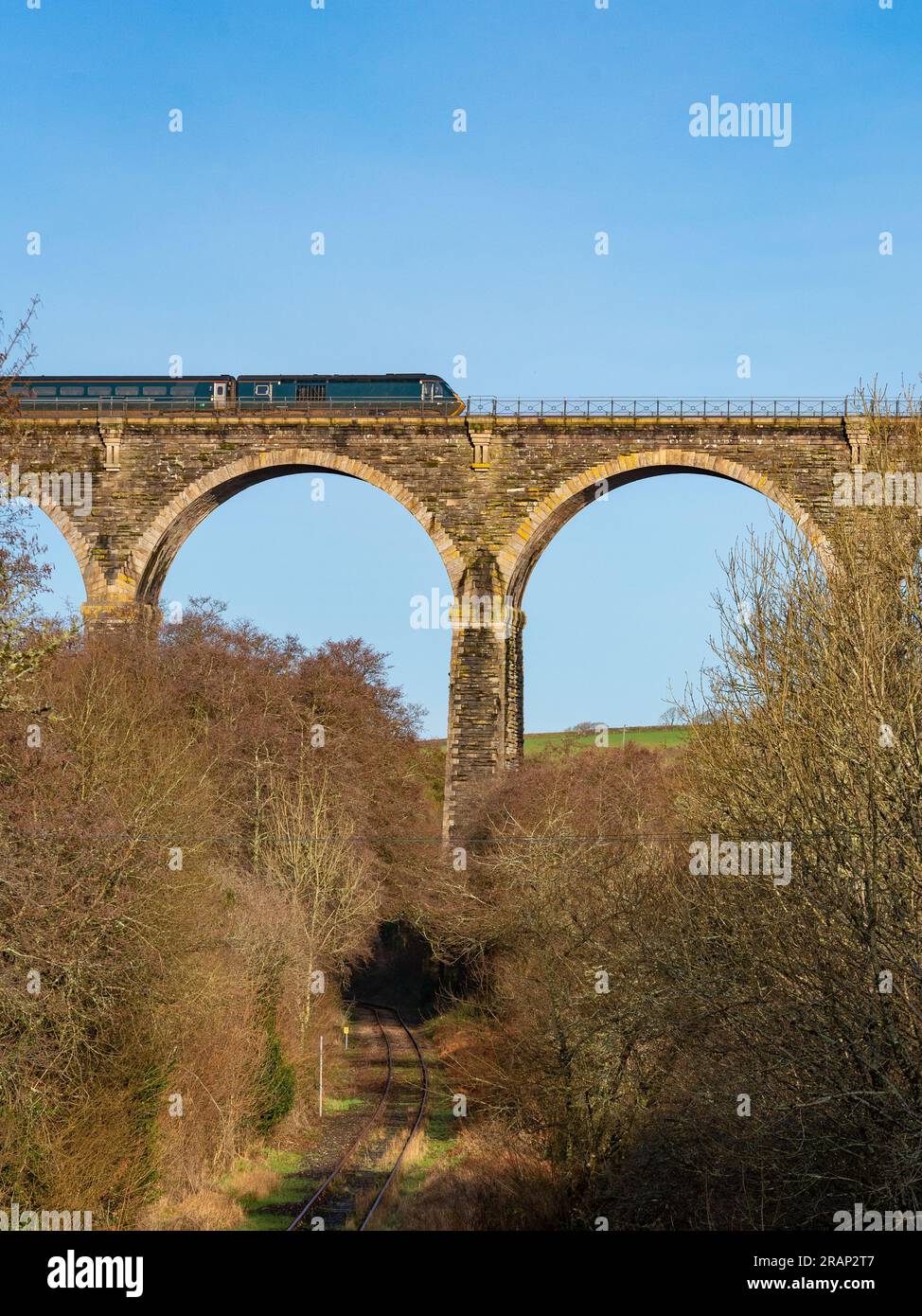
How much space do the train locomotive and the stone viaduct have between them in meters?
1.44

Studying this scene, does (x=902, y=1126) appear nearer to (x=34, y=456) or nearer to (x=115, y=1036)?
(x=115, y=1036)

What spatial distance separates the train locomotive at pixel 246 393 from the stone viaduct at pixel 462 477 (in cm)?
144

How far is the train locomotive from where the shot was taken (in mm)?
35656

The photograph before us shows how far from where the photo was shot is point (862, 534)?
15.0 metres

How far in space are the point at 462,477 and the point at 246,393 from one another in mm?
7440

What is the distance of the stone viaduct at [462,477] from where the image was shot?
32.0 meters

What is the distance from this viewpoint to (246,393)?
37531 millimetres
